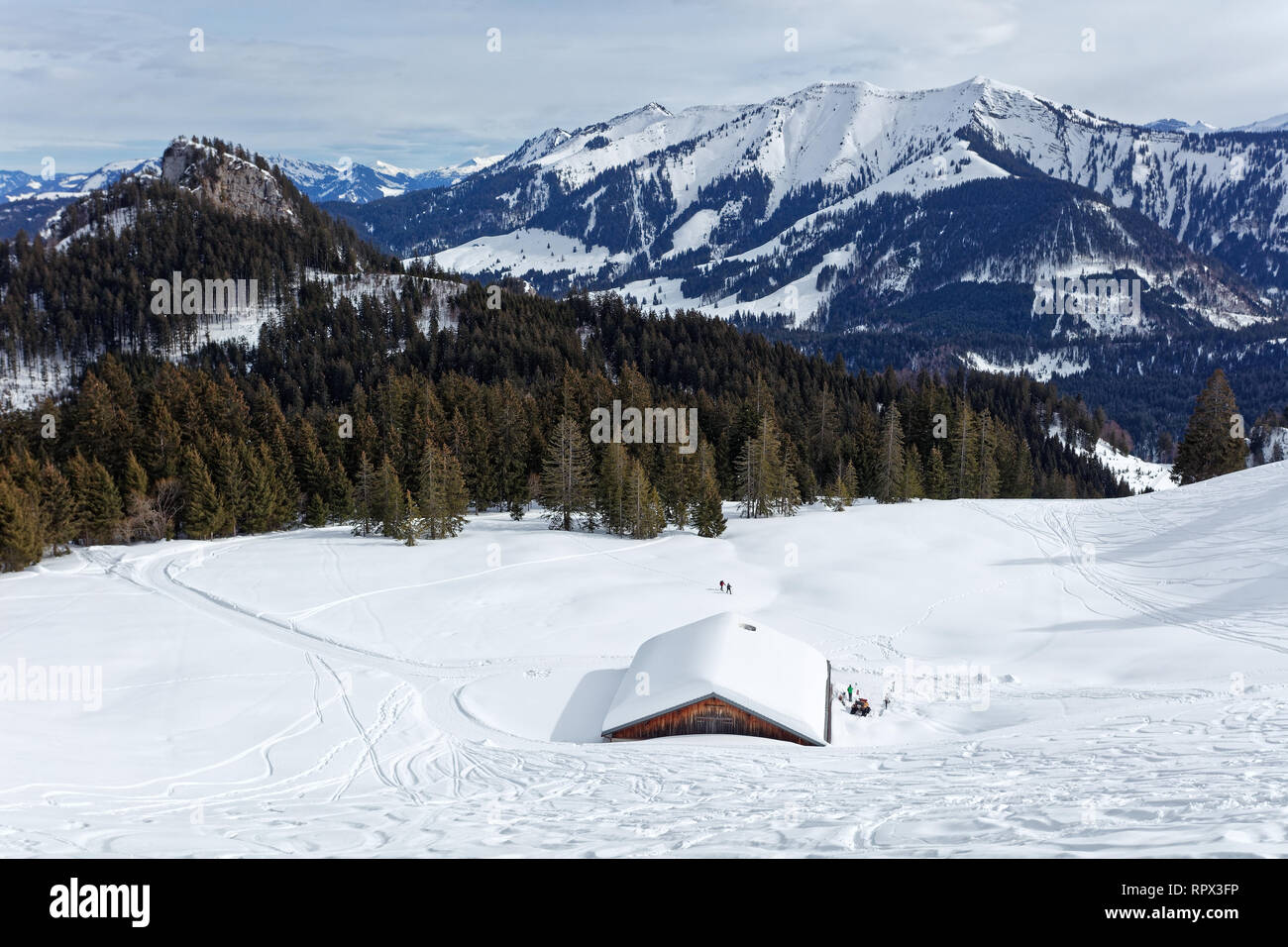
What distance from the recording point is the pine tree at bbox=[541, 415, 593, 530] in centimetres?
6994

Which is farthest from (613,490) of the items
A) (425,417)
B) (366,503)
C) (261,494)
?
(261,494)

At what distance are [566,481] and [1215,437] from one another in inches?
2556

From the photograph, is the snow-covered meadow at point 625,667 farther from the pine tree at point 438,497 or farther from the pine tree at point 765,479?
the pine tree at point 765,479

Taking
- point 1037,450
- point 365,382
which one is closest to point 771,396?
point 1037,450

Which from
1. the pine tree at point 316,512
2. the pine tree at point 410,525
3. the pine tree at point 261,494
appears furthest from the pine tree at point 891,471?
the pine tree at point 261,494

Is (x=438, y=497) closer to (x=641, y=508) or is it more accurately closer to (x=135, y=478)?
(x=641, y=508)

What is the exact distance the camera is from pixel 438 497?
64625mm

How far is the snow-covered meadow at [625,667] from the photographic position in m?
15.3

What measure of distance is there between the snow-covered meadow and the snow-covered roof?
150cm

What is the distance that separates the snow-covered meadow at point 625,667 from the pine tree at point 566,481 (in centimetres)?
696

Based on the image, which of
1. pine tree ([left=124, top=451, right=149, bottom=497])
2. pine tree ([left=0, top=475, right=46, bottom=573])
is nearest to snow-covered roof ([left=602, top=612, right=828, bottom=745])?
pine tree ([left=0, top=475, right=46, bottom=573])

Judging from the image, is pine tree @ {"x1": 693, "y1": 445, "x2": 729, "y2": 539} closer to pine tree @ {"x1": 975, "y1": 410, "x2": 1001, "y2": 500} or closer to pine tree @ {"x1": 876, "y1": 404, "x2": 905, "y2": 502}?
pine tree @ {"x1": 876, "y1": 404, "x2": 905, "y2": 502}
